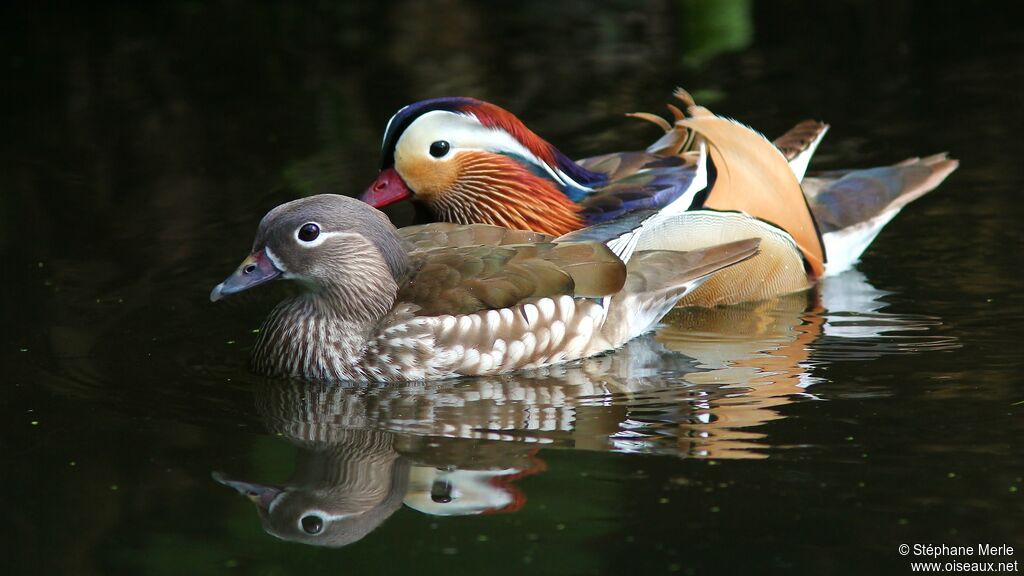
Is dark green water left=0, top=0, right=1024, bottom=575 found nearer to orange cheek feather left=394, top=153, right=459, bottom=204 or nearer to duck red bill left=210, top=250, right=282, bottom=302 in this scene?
duck red bill left=210, top=250, right=282, bottom=302

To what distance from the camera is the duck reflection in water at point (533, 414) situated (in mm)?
5242

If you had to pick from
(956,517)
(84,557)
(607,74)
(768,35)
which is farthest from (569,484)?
(768,35)

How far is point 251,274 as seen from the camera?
6367 mm

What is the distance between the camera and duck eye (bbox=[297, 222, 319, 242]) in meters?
6.36

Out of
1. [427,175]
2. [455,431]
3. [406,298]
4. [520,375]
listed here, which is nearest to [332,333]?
[406,298]

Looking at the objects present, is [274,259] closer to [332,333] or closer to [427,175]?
[332,333]

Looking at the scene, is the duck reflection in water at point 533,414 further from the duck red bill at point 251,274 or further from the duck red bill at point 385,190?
the duck red bill at point 385,190

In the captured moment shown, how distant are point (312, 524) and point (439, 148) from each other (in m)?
2.52

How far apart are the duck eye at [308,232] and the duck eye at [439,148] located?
0.94 m

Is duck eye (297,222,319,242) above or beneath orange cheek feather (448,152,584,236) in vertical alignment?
beneath

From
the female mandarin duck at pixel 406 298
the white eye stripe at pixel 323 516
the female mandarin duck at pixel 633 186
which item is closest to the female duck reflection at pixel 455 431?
the white eye stripe at pixel 323 516

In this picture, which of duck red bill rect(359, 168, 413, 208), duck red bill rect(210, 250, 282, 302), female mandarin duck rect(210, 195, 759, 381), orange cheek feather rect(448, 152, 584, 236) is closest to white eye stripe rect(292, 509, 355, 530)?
female mandarin duck rect(210, 195, 759, 381)

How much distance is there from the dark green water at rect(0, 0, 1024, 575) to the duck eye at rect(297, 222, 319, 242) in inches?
24.6

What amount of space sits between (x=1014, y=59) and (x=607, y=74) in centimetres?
299
